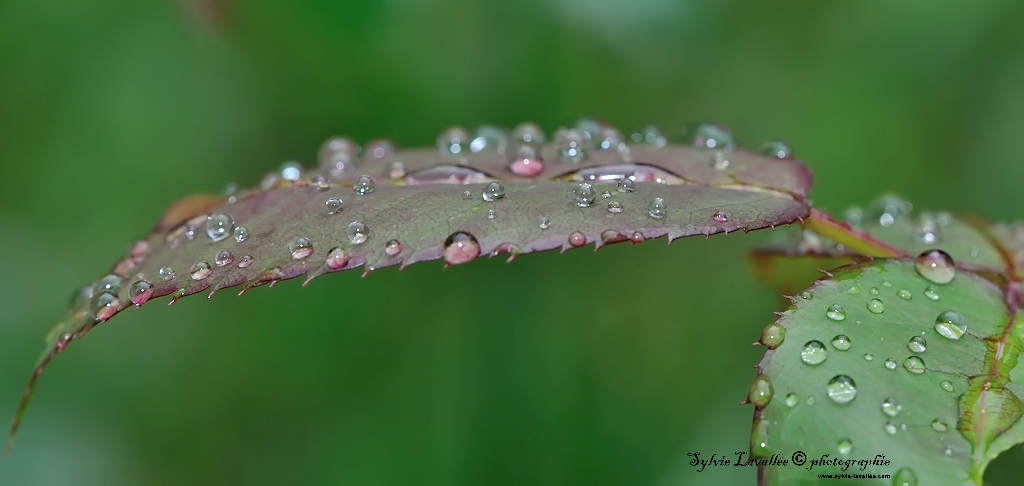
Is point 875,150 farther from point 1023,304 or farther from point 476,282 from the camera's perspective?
point 1023,304

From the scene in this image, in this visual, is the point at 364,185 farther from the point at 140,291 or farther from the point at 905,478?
the point at 905,478

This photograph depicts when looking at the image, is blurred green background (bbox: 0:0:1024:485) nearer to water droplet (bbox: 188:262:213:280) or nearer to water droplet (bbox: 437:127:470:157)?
water droplet (bbox: 437:127:470:157)

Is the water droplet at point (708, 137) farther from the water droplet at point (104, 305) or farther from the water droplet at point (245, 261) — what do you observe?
the water droplet at point (104, 305)

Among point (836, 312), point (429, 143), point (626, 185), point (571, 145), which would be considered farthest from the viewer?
point (429, 143)

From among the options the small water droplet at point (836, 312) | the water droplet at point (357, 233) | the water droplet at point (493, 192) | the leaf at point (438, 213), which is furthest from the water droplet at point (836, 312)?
the water droplet at point (357, 233)

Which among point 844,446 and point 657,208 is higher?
point 657,208

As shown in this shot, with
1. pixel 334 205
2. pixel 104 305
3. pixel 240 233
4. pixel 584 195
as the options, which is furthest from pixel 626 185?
pixel 104 305

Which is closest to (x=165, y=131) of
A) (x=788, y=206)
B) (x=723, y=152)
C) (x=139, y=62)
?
(x=139, y=62)
